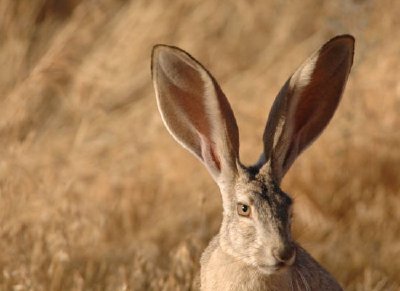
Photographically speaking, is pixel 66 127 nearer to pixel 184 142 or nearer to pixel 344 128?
pixel 344 128

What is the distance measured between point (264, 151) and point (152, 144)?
209 centimetres

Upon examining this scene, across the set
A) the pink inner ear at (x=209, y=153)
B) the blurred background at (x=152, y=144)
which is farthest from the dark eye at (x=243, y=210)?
the blurred background at (x=152, y=144)

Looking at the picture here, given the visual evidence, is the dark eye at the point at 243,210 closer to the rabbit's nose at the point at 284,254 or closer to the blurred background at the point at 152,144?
the rabbit's nose at the point at 284,254

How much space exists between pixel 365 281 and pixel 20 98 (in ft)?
7.18

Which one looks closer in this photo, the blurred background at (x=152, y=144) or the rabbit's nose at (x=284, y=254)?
the rabbit's nose at (x=284, y=254)

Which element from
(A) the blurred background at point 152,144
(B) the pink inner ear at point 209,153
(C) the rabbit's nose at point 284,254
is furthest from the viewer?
(A) the blurred background at point 152,144

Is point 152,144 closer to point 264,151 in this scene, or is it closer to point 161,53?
point 264,151

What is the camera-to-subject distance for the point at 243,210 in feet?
16.2

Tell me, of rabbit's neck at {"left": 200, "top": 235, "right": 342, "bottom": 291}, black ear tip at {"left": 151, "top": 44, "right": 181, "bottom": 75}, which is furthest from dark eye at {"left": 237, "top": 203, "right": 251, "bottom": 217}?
black ear tip at {"left": 151, "top": 44, "right": 181, "bottom": 75}

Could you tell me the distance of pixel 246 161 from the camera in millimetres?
6859

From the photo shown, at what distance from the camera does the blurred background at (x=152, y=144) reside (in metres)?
6.25

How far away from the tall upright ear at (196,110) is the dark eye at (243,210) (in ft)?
0.54

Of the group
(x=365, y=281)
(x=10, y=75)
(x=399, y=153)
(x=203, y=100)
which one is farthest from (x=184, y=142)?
(x=10, y=75)

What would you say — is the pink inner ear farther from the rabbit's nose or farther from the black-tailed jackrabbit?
the rabbit's nose
